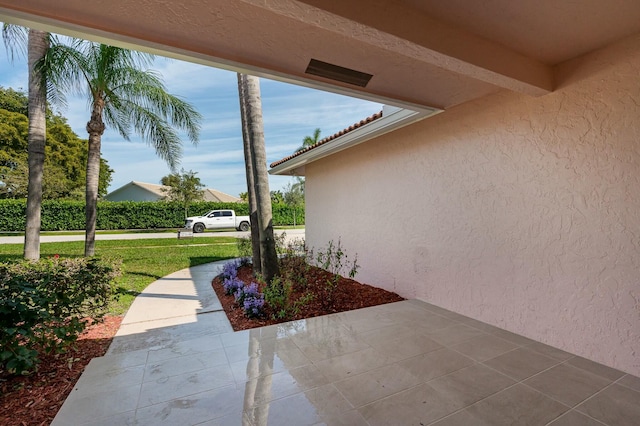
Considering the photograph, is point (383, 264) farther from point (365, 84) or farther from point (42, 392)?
point (42, 392)

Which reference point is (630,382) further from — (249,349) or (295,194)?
(295,194)

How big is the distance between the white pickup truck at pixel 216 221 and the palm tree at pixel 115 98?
1253 centimetres

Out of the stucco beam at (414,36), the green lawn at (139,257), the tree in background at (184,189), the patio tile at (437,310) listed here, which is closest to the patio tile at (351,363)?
the patio tile at (437,310)

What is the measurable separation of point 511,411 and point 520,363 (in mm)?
908

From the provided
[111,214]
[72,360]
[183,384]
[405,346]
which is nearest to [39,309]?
[72,360]

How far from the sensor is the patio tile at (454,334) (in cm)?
354

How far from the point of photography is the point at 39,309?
8.95 feet

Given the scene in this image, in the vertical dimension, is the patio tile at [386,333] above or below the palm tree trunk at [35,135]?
below

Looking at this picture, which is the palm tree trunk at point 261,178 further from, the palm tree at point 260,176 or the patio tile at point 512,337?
the patio tile at point 512,337

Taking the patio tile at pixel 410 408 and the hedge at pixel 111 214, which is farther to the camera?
the hedge at pixel 111 214

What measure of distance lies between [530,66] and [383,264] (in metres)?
4.04

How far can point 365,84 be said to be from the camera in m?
3.29

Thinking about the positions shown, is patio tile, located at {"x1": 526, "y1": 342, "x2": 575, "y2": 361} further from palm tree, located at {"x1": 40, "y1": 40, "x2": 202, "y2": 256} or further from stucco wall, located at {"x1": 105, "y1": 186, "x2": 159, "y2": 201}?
stucco wall, located at {"x1": 105, "y1": 186, "x2": 159, "y2": 201}

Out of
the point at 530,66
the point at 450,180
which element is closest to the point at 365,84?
the point at 530,66
